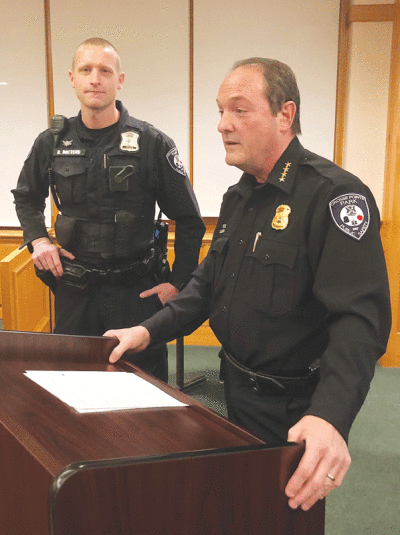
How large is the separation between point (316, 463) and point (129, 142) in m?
1.79

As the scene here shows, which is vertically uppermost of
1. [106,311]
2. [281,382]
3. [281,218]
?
[281,218]

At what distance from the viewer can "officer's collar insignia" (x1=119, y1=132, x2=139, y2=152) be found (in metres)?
2.26

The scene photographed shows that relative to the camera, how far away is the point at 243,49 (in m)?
3.83

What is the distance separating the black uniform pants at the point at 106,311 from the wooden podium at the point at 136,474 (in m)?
1.35

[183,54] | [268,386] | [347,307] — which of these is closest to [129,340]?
[268,386]

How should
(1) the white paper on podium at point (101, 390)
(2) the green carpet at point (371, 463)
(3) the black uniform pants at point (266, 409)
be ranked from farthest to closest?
(2) the green carpet at point (371, 463) < (3) the black uniform pants at point (266, 409) < (1) the white paper on podium at point (101, 390)

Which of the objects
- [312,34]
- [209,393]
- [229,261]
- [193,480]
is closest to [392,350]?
[209,393]

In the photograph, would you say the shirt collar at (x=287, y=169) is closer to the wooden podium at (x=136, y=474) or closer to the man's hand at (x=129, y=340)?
the man's hand at (x=129, y=340)

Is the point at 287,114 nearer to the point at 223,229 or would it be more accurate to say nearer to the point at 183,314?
the point at 223,229

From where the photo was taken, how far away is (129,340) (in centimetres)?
121

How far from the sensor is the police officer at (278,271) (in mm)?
1070

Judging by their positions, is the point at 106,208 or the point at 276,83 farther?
the point at 106,208

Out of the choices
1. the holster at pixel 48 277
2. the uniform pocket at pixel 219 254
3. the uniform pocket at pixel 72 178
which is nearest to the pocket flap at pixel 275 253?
the uniform pocket at pixel 219 254

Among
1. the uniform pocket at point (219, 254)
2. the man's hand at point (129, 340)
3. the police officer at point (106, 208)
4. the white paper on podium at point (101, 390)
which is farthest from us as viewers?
the police officer at point (106, 208)
